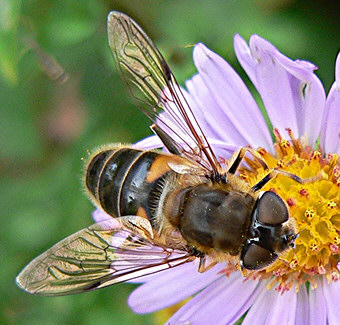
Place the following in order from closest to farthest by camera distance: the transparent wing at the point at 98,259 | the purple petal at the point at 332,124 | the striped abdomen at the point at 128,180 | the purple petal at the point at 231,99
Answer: the transparent wing at the point at 98,259, the striped abdomen at the point at 128,180, the purple petal at the point at 332,124, the purple petal at the point at 231,99

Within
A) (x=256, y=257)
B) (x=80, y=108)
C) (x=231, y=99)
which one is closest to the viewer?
(x=256, y=257)

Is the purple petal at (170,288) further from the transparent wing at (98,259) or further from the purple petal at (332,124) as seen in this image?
the purple petal at (332,124)

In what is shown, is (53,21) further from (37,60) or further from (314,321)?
(314,321)

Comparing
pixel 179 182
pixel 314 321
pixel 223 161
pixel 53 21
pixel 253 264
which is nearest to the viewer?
pixel 253 264

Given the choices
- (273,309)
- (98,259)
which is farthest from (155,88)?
(273,309)

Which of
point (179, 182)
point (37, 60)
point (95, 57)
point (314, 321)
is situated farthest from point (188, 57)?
point (314, 321)

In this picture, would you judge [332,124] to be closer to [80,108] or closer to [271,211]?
[271,211]

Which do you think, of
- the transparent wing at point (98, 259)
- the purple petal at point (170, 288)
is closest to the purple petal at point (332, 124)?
the purple petal at point (170, 288)
